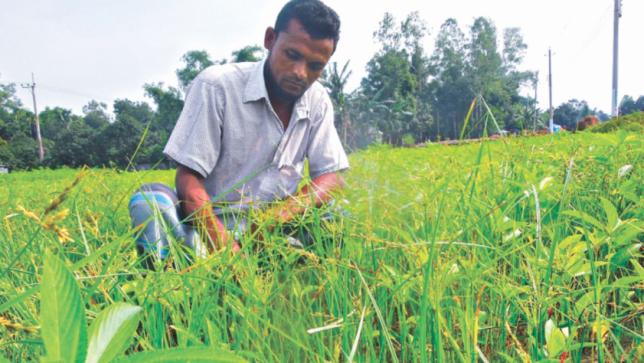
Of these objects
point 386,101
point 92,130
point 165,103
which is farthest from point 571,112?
point 92,130

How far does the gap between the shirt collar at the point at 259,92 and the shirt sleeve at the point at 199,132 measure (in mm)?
117

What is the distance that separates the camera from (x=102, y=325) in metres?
0.34

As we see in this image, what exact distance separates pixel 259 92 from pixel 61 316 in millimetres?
1690

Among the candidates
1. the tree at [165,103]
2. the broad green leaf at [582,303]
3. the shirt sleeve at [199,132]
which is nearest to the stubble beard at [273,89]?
the shirt sleeve at [199,132]

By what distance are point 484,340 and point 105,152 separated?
44.3m

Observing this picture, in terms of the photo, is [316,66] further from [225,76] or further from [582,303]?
[582,303]

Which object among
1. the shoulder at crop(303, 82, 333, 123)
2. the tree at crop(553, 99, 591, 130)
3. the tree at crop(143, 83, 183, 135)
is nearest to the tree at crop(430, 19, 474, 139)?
the tree at crop(553, 99, 591, 130)

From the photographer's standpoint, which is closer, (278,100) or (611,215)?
(611,215)

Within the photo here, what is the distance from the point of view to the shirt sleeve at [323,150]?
2.08 metres

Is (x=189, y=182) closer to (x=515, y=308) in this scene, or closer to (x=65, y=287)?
(x=515, y=308)

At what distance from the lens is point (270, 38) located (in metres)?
2.03

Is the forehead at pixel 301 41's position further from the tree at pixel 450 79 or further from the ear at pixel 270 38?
the tree at pixel 450 79

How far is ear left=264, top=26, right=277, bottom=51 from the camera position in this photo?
1997 mm

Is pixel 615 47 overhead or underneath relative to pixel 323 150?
overhead
